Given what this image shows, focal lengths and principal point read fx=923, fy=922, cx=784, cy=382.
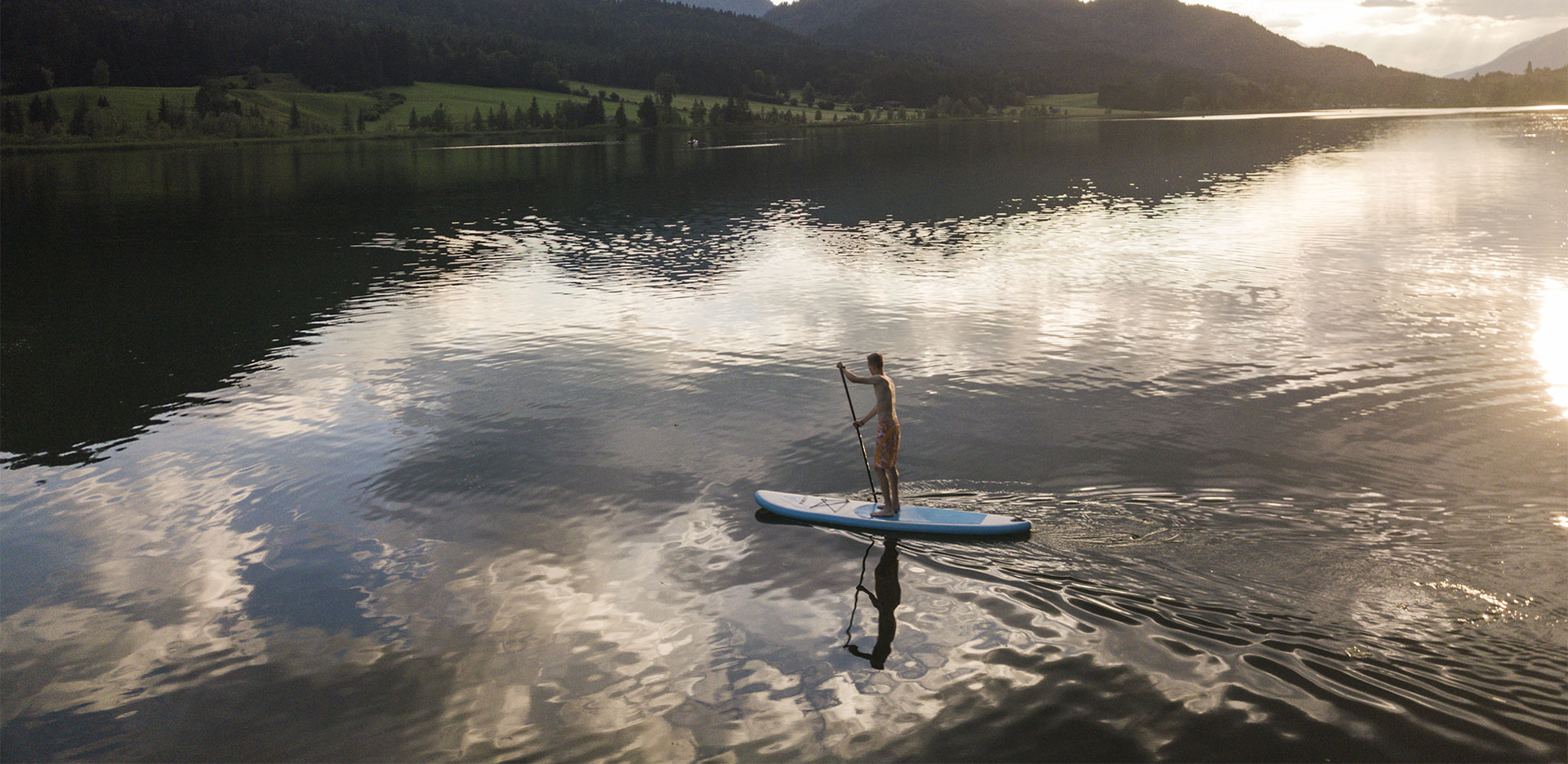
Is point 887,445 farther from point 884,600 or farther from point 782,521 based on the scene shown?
point 884,600

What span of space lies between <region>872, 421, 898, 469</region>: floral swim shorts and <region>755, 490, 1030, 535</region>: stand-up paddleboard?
0.92 meters

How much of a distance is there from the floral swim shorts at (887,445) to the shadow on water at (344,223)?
19957 mm

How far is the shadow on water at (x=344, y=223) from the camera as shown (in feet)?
105

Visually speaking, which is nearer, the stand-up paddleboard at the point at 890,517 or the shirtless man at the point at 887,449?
the stand-up paddleboard at the point at 890,517

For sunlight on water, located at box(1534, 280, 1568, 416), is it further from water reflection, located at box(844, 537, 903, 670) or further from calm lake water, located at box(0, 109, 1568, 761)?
water reflection, located at box(844, 537, 903, 670)

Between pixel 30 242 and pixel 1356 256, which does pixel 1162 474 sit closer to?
pixel 1356 256

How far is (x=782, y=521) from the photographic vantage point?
18.3 m

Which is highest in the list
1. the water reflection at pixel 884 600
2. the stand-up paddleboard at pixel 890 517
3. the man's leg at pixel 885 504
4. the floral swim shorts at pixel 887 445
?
the floral swim shorts at pixel 887 445

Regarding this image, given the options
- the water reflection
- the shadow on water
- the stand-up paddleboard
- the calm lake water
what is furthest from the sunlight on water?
the shadow on water

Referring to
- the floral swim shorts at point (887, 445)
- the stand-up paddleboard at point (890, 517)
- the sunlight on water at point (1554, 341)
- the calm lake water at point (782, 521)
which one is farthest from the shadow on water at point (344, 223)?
the sunlight on water at point (1554, 341)

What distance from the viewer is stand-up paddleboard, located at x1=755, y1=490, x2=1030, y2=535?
55.4 ft

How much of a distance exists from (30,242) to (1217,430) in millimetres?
74768

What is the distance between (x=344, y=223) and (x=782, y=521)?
6445 centimetres

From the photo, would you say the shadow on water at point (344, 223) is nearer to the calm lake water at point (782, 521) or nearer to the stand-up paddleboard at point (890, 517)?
the calm lake water at point (782, 521)
